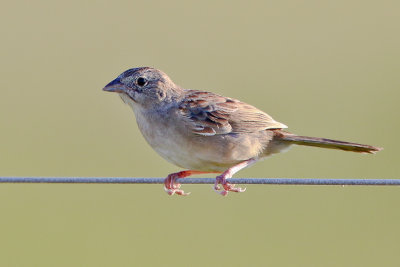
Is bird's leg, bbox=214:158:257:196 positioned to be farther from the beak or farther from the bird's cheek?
the beak

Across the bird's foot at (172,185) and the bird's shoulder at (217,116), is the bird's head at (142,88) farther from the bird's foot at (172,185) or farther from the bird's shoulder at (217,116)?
the bird's foot at (172,185)

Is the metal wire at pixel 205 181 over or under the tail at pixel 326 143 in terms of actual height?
under

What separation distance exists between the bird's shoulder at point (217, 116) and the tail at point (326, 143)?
13 cm

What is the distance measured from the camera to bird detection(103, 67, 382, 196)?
676 cm

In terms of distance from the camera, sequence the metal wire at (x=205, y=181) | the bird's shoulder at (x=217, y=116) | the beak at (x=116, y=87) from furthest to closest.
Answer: the beak at (x=116, y=87), the bird's shoulder at (x=217, y=116), the metal wire at (x=205, y=181)

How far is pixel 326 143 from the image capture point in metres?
6.90

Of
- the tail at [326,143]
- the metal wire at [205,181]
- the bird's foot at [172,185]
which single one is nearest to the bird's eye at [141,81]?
the bird's foot at [172,185]

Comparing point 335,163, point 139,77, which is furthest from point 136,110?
point 335,163

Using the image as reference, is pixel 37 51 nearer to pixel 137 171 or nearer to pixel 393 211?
pixel 137 171

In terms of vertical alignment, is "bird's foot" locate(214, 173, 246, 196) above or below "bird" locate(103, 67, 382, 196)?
below

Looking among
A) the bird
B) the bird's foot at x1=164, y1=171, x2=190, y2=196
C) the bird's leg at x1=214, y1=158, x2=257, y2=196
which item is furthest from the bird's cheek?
the bird's leg at x1=214, y1=158, x2=257, y2=196

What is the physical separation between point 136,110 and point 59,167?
13.0 feet

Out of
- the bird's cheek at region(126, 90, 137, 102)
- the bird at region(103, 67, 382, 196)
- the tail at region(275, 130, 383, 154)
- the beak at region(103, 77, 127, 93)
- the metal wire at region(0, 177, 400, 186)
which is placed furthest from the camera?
the bird's cheek at region(126, 90, 137, 102)

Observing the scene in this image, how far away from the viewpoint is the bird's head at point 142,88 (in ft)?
23.1
